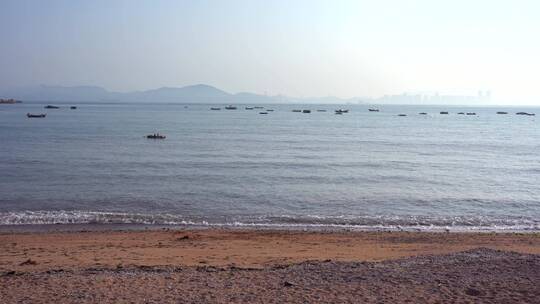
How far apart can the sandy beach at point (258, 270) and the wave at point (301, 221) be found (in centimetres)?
240

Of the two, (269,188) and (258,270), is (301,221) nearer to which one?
(269,188)

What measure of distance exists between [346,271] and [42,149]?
39.2 metres

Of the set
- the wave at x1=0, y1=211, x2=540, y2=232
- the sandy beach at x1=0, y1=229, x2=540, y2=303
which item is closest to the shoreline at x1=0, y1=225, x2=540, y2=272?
the sandy beach at x1=0, y1=229, x2=540, y2=303

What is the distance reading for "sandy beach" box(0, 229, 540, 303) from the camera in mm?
8875

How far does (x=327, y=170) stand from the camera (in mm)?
32594

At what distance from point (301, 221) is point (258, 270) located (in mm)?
8564

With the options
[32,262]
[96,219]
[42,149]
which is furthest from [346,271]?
[42,149]

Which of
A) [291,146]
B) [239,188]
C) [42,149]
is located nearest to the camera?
[239,188]

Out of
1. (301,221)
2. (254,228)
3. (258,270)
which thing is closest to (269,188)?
(301,221)

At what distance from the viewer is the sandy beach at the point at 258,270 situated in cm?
888

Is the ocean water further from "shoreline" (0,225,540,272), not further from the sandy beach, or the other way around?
the sandy beach

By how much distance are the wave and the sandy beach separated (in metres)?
2.40

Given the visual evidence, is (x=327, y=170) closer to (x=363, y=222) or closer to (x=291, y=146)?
(x=363, y=222)

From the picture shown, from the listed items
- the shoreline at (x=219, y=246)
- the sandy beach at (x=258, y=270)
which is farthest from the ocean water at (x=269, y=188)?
the sandy beach at (x=258, y=270)
